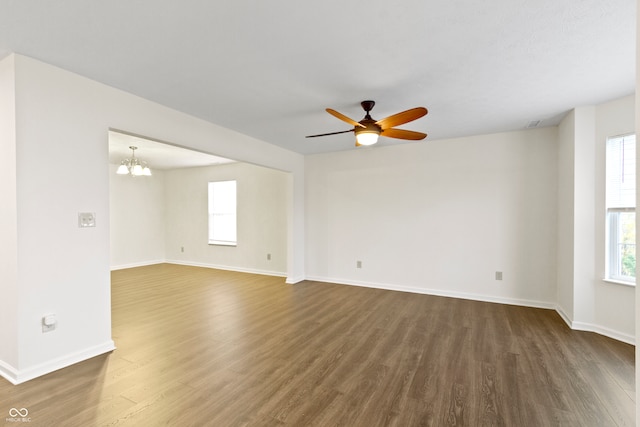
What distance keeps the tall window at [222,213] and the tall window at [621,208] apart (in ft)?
21.4

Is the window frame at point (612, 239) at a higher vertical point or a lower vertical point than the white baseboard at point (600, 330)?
higher

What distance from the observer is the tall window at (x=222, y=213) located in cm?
714

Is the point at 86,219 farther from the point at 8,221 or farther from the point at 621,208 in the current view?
the point at 621,208

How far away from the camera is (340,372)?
2.44 metres

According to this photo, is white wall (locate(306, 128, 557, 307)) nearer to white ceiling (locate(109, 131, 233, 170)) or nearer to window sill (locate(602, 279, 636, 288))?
window sill (locate(602, 279, 636, 288))

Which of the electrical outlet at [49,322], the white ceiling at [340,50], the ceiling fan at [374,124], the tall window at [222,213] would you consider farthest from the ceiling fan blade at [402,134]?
the tall window at [222,213]

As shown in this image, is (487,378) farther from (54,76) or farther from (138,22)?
(54,76)

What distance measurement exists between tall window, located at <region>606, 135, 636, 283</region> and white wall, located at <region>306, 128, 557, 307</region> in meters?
0.87

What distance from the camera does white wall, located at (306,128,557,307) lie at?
4.23 metres

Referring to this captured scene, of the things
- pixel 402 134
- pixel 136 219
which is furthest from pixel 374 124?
pixel 136 219

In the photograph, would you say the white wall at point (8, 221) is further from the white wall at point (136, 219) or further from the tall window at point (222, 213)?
the white wall at point (136, 219)

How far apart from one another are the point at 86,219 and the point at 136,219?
5.47m

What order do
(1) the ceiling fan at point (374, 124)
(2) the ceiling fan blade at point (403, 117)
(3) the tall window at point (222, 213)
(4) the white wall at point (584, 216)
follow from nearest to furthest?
(2) the ceiling fan blade at point (403, 117)
(1) the ceiling fan at point (374, 124)
(4) the white wall at point (584, 216)
(3) the tall window at point (222, 213)

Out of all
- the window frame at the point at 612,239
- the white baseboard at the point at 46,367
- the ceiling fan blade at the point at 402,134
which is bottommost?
the white baseboard at the point at 46,367
